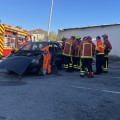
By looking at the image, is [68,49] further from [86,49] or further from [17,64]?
[17,64]

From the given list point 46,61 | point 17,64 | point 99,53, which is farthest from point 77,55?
point 17,64

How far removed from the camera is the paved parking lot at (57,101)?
5.87m

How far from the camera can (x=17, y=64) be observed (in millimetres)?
10797

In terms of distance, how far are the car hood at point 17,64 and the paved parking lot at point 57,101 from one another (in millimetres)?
851

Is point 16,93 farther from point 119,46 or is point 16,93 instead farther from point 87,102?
point 119,46

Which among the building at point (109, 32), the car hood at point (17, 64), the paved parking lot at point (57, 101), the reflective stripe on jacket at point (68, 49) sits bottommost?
the paved parking lot at point (57, 101)

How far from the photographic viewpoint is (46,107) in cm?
648

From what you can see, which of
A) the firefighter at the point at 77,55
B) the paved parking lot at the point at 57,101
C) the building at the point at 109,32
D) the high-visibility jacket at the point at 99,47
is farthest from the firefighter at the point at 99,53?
the building at the point at 109,32

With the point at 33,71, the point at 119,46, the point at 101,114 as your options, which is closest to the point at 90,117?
the point at 101,114

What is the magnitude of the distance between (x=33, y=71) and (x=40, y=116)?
6837mm

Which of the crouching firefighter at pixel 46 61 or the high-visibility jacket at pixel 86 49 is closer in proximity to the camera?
the crouching firefighter at pixel 46 61

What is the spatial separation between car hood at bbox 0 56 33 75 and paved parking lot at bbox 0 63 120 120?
85 centimetres

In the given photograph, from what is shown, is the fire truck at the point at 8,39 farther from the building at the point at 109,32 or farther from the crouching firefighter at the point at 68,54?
the building at the point at 109,32

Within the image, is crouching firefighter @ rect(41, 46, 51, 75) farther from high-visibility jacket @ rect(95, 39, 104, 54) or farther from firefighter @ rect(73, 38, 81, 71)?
high-visibility jacket @ rect(95, 39, 104, 54)
